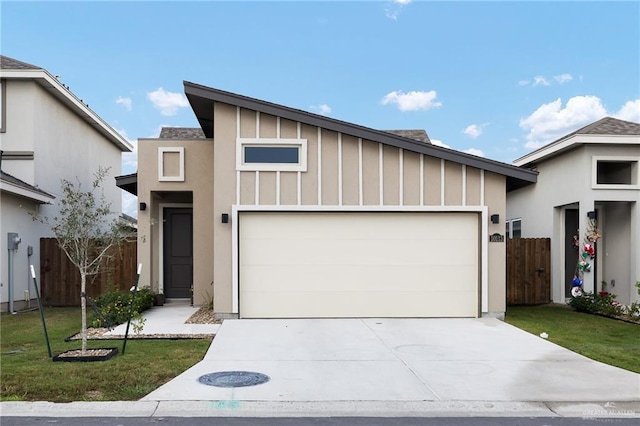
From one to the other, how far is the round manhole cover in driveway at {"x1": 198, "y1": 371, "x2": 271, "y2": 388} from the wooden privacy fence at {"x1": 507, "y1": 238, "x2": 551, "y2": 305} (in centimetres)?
964

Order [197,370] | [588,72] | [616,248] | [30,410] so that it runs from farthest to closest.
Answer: [588,72], [616,248], [197,370], [30,410]

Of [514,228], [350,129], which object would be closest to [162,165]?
[350,129]

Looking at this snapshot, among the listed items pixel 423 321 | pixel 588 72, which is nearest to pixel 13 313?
pixel 423 321

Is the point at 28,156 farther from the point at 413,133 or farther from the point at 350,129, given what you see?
the point at 413,133

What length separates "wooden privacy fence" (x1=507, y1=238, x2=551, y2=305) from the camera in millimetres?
14070

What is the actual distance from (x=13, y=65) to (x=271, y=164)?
839 centimetres

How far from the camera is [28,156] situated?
45.0ft

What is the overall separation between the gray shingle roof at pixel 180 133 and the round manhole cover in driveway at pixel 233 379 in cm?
1022

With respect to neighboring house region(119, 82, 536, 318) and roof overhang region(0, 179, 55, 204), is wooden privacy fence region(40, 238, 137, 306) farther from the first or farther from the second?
neighboring house region(119, 82, 536, 318)

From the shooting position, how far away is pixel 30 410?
5.12m

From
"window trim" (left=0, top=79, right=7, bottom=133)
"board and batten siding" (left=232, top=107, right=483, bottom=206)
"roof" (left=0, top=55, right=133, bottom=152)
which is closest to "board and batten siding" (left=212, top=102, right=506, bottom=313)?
"board and batten siding" (left=232, top=107, right=483, bottom=206)

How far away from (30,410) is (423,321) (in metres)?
7.47

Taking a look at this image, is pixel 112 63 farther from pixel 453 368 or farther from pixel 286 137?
pixel 453 368

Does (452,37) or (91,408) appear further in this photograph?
(452,37)
